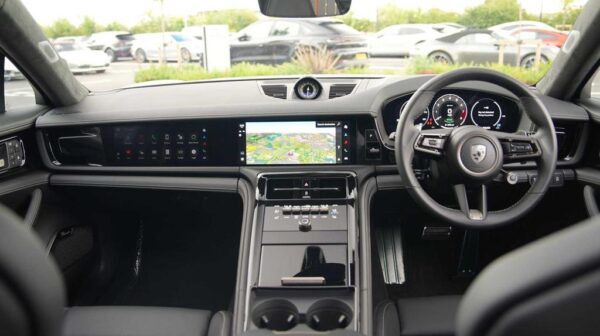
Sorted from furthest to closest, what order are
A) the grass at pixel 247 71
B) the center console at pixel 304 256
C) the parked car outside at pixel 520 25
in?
the parked car outside at pixel 520 25 → the grass at pixel 247 71 → the center console at pixel 304 256

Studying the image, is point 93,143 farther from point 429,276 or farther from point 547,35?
point 547,35

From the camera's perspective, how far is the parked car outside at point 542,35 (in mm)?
3137

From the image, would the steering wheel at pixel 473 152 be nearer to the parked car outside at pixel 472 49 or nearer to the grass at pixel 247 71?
the grass at pixel 247 71

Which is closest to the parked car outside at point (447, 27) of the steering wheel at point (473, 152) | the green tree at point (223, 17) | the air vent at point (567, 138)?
the green tree at point (223, 17)

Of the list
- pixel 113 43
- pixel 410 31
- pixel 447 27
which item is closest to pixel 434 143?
pixel 113 43

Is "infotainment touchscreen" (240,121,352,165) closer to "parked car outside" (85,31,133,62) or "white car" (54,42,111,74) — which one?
"white car" (54,42,111,74)

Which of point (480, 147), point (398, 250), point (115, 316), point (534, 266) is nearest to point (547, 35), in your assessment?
point (398, 250)

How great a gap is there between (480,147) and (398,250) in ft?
4.52

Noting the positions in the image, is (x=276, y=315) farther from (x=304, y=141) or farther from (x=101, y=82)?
(x=101, y=82)

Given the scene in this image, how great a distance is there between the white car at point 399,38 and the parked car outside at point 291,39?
152 millimetres

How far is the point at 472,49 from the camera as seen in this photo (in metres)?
5.68

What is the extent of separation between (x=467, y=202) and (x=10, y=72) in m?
2.39

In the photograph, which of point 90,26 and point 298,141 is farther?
point 90,26

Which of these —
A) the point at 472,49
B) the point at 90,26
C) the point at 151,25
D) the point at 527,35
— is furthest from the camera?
the point at 90,26
